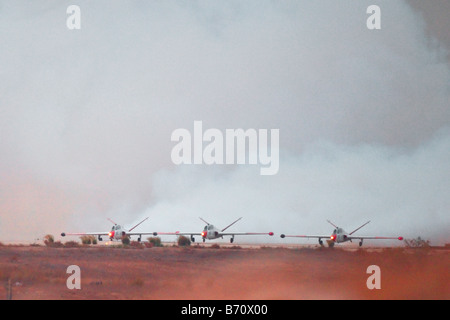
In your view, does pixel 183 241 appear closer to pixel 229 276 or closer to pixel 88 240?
pixel 88 240

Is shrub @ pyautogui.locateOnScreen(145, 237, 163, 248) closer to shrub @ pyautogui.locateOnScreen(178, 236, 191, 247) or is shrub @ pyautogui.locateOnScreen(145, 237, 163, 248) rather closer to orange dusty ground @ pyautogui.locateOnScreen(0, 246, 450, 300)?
shrub @ pyautogui.locateOnScreen(178, 236, 191, 247)

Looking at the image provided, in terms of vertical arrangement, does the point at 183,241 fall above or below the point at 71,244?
above

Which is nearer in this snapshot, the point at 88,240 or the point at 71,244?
the point at 71,244

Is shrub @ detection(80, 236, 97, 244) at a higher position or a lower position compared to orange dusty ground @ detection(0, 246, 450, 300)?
higher

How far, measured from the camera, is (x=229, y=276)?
51812 mm

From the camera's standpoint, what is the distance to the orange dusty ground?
145 feet

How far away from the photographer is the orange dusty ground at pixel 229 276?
1735 inches

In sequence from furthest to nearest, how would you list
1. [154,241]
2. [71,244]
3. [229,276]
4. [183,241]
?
[154,241], [183,241], [71,244], [229,276]

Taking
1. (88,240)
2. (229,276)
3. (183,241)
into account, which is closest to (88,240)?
(88,240)

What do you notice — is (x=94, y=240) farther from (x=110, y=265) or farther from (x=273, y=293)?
(x=273, y=293)

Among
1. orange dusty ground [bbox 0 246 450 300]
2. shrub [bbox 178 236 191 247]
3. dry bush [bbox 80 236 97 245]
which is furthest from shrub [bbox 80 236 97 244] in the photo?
orange dusty ground [bbox 0 246 450 300]
